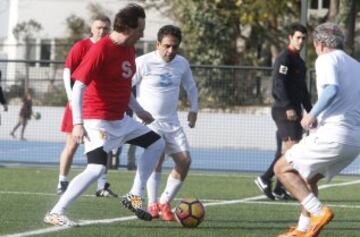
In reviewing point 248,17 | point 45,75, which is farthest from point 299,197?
point 248,17

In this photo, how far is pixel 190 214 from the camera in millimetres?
9180

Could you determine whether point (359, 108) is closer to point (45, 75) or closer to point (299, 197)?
point (299, 197)

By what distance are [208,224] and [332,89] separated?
2105 mm

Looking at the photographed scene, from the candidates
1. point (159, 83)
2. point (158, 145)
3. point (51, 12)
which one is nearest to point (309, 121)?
point (158, 145)

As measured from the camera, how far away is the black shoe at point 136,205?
9.24 meters

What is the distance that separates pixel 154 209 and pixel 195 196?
2685 millimetres

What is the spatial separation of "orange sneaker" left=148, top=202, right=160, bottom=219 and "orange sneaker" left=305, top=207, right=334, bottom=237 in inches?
82.7

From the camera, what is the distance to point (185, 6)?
35.1 m

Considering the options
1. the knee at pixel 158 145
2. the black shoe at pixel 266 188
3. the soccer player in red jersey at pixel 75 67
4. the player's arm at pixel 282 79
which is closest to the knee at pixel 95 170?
the knee at pixel 158 145

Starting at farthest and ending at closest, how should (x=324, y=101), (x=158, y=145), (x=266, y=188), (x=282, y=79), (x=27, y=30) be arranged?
(x=27, y=30) < (x=266, y=188) < (x=282, y=79) < (x=158, y=145) < (x=324, y=101)

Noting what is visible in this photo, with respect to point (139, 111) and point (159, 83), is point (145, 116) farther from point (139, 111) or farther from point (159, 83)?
point (159, 83)

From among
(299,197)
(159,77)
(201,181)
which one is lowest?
(201,181)

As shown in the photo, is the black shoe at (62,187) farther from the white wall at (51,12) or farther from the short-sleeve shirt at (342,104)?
the white wall at (51,12)

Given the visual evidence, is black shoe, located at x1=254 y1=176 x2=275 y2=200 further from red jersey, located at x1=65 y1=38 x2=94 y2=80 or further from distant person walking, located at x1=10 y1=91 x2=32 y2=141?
distant person walking, located at x1=10 y1=91 x2=32 y2=141
